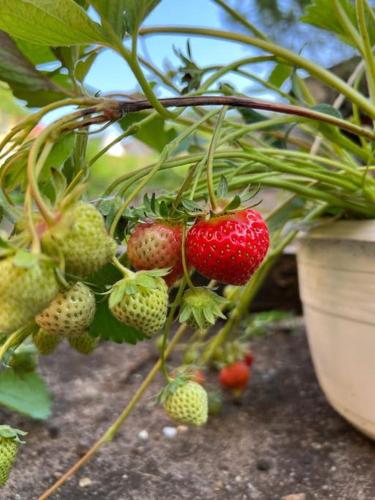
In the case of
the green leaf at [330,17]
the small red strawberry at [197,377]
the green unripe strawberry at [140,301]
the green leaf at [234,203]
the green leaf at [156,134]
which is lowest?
the small red strawberry at [197,377]

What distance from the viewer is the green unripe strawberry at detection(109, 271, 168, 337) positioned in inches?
18.7

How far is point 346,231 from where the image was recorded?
75 centimetres

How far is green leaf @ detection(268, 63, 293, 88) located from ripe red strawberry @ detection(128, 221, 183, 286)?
0.48 metres

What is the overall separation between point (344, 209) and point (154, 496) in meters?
0.42

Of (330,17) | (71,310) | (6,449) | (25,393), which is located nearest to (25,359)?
(25,393)

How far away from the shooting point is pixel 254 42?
67 cm

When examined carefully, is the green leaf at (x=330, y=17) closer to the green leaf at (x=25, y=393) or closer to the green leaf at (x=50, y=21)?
the green leaf at (x=50, y=21)

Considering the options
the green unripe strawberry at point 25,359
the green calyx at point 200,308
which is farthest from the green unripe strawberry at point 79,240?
the green unripe strawberry at point 25,359

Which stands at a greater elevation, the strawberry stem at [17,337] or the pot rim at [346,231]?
the strawberry stem at [17,337]

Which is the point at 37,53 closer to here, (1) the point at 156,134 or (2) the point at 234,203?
(1) the point at 156,134

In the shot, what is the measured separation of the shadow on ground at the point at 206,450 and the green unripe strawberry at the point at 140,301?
14.6 inches

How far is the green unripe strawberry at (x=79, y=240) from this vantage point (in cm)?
38

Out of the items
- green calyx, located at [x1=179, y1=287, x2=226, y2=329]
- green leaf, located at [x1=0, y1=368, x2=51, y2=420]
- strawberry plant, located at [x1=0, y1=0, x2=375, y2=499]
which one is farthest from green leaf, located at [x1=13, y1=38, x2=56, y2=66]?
green leaf, located at [x1=0, y1=368, x2=51, y2=420]

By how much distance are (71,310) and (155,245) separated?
0.09 metres
